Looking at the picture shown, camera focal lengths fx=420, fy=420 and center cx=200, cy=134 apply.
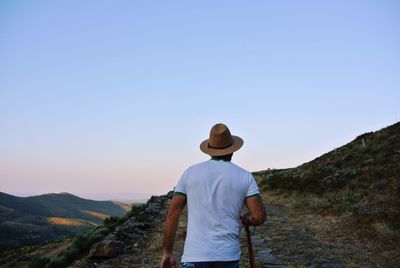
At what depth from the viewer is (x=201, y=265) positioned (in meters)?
3.64

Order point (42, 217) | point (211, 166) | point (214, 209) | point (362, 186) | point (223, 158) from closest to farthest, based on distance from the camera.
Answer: point (214, 209), point (211, 166), point (223, 158), point (362, 186), point (42, 217)

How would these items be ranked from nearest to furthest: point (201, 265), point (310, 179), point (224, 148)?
point (201, 265)
point (224, 148)
point (310, 179)

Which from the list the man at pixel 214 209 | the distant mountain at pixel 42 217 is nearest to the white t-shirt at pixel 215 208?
the man at pixel 214 209

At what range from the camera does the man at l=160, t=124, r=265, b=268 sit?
3.65m

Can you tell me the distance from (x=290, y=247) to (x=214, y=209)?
7270mm

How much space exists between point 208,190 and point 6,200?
135m

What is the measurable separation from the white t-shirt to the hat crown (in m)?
0.29

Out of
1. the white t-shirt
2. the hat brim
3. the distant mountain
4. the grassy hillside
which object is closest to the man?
the white t-shirt

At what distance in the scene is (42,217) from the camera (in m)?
104

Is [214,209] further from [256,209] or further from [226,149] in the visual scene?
[226,149]

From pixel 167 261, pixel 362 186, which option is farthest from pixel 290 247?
pixel 362 186

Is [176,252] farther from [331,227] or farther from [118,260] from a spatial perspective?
[331,227]

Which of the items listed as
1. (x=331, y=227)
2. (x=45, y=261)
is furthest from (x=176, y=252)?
(x=45, y=261)

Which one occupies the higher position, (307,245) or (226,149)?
(226,149)
